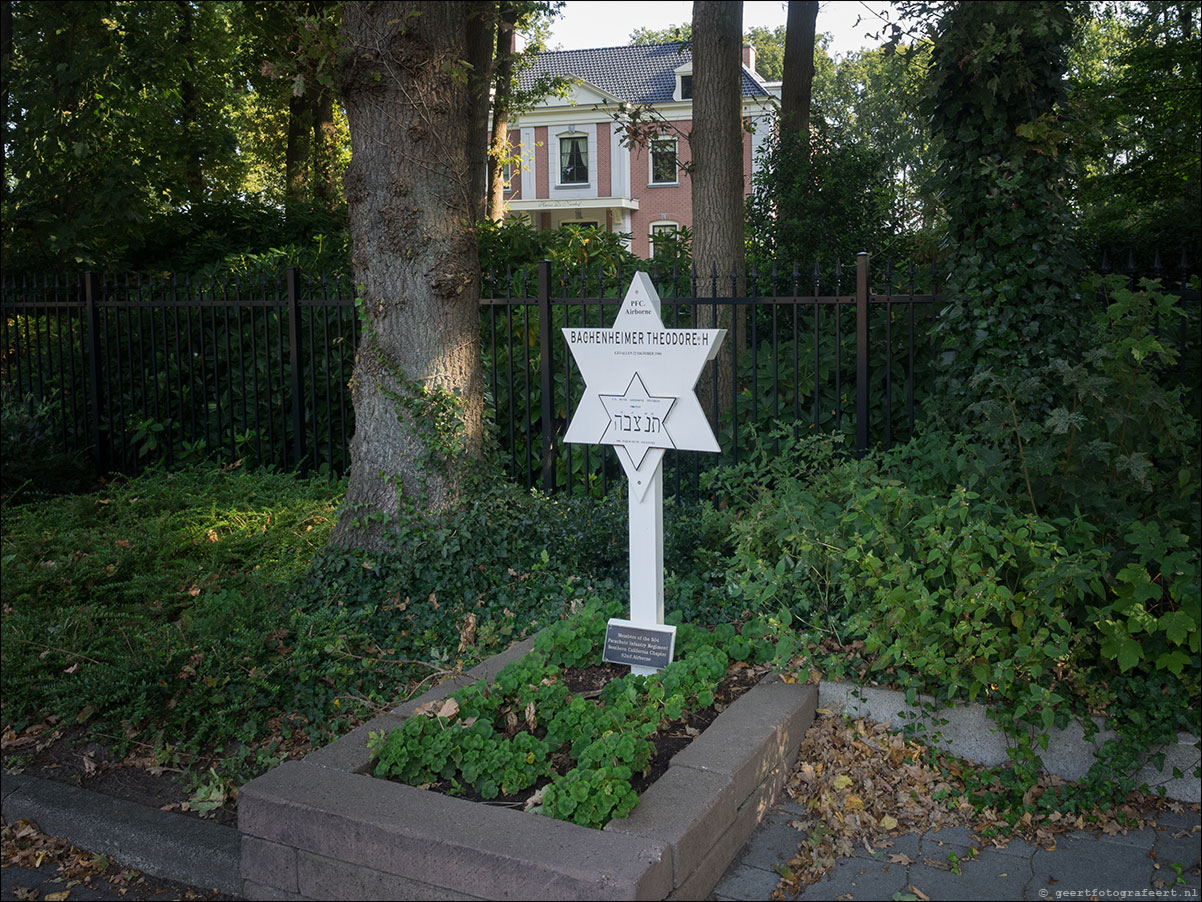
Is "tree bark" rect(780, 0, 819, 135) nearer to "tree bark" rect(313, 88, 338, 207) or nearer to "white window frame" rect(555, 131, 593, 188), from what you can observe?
"tree bark" rect(313, 88, 338, 207)

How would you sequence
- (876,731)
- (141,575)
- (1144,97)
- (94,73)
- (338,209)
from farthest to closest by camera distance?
(338,209) < (1144,97) < (94,73) < (141,575) < (876,731)

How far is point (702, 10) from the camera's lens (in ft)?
25.5

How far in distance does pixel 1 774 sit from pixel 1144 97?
12.8 m

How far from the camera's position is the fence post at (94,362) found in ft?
32.1

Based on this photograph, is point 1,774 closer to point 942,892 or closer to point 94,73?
point 942,892

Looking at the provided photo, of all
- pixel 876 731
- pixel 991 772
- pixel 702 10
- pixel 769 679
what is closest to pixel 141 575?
pixel 769 679

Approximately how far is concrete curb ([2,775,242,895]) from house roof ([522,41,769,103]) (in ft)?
110

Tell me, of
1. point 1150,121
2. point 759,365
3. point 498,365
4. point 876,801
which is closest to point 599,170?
point 1150,121

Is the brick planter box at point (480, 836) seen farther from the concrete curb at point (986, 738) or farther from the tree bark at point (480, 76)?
the tree bark at point (480, 76)

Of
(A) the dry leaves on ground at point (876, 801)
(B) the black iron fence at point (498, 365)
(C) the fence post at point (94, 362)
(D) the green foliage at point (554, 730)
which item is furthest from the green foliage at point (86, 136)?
(A) the dry leaves on ground at point (876, 801)

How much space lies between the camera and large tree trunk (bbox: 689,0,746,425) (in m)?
7.75

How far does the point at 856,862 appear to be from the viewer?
340cm

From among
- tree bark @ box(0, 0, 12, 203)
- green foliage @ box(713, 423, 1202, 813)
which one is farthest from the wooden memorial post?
tree bark @ box(0, 0, 12, 203)

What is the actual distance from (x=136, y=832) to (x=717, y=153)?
19.9ft
